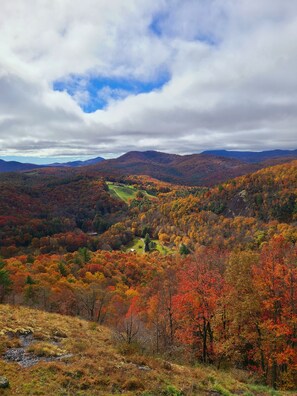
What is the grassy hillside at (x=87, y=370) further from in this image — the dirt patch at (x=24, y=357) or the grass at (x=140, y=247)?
the grass at (x=140, y=247)

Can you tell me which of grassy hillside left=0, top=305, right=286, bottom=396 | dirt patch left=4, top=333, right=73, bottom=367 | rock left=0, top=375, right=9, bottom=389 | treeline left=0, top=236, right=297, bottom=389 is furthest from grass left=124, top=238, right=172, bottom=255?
rock left=0, top=375, right=9, bottom=389

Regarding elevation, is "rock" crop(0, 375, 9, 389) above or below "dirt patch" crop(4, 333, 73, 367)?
above

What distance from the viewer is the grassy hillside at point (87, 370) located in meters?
13.2

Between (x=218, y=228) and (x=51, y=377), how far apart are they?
16096 centimetres

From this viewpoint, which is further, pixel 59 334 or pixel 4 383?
pixel 59 334

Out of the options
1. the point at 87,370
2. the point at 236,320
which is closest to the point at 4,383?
the point at 87,370

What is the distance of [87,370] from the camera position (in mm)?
14500

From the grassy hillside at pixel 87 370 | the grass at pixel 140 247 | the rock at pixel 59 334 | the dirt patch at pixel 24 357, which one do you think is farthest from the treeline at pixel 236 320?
the grass at pixel 140 247

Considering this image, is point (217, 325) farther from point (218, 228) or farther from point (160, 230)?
point (160, 230)

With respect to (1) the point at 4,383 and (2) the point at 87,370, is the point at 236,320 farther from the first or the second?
(1) the point at 4,383

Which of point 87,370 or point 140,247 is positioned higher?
point 87,370

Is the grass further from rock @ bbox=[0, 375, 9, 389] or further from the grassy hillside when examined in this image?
rock @ bbox=[0, 375, 9, 389]

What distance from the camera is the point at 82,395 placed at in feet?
40.8

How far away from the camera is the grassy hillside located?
43.2 feet
